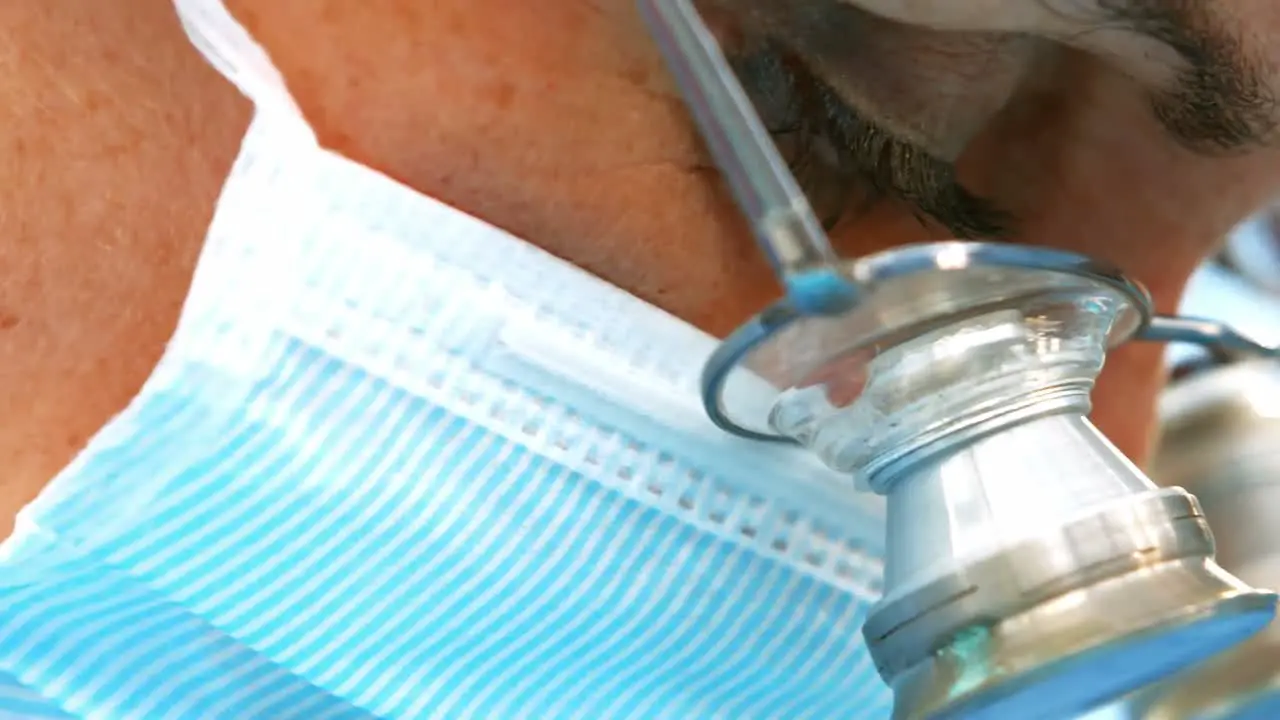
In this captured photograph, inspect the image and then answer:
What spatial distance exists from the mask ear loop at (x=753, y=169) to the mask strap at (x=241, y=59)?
18 cm

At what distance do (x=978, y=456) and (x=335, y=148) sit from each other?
32 centimetres

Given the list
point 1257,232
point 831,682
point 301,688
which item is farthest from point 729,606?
point 1257,232

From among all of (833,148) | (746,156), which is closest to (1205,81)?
(833,148)

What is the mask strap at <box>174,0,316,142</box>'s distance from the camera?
0.51 meters

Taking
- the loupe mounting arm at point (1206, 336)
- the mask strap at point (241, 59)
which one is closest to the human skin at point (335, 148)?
the mask strap at point (241, 59)

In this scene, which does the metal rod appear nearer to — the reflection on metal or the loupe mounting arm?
the loupe mounting arm

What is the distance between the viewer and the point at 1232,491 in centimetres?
67

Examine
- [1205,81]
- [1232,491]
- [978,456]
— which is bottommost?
[978,456]

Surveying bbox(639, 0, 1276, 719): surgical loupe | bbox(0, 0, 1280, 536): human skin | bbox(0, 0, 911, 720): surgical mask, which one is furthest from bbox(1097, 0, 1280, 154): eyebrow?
bbox(0, 0, 911, 720): surgical mask

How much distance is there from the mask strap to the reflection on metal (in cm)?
57

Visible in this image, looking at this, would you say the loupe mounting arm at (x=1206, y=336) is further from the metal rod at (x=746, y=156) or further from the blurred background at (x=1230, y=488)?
the metal rod at (x=746, y=156)

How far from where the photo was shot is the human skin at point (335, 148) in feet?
1.70

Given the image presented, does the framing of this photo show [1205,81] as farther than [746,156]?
Yes

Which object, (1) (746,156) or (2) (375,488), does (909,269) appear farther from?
(2) (375,488)
